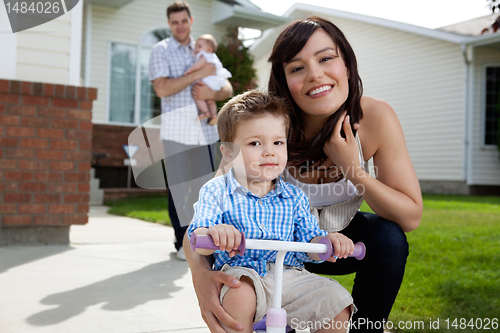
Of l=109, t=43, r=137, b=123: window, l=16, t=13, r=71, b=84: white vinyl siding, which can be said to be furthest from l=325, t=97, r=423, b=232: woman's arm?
l=109, t=43, r=137, b=123: window

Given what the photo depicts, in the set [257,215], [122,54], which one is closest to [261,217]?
[257,215]

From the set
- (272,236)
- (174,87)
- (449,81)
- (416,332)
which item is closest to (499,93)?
(449,81)

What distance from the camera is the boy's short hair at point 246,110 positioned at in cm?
172

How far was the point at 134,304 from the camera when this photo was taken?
2650 mm

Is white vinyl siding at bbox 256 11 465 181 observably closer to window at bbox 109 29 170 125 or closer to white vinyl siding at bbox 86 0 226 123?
white vinyl siding at bbox 86 0 226 123

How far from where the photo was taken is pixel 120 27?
35.4 feet

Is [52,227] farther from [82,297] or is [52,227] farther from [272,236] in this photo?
[272,236]

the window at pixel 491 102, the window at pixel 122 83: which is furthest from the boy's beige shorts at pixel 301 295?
the window at pixel 491 102

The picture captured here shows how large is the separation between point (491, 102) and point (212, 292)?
13.4m

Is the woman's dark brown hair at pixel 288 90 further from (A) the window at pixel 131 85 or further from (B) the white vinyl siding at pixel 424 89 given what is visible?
(B) the white vinyl siding at pixel 424 89

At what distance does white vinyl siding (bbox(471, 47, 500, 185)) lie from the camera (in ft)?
42.0

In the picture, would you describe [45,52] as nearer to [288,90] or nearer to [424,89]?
[288,90]

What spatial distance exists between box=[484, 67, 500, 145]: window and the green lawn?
24.1 feet

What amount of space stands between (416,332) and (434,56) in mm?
12697
